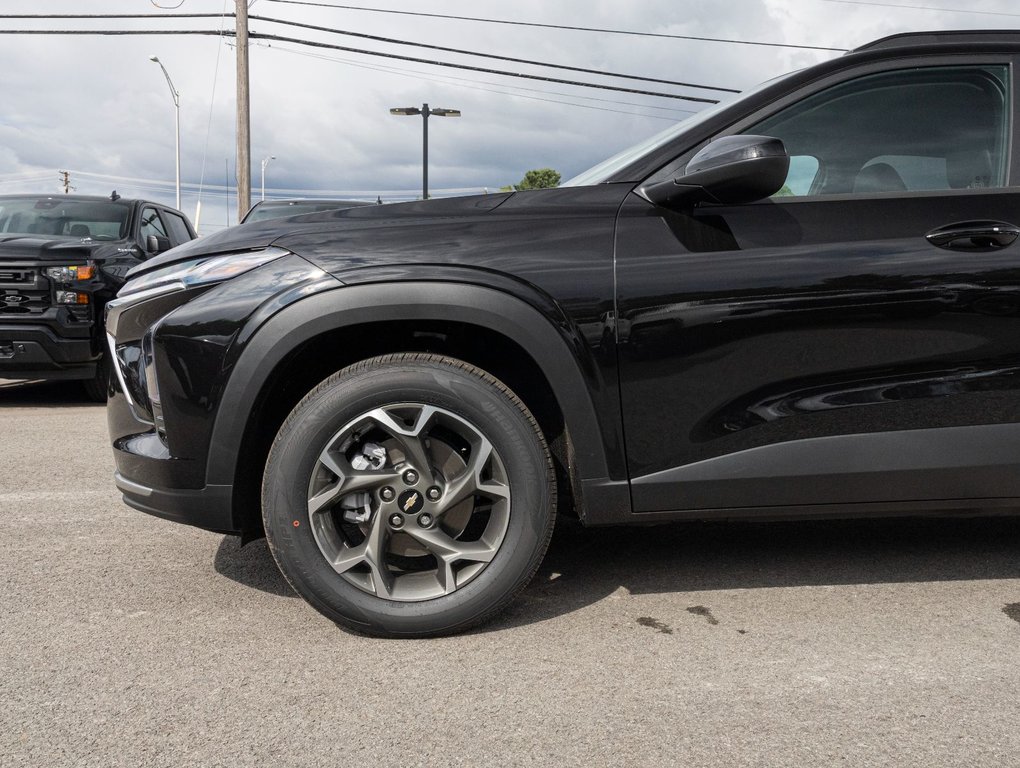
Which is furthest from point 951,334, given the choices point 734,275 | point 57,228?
point 57,228

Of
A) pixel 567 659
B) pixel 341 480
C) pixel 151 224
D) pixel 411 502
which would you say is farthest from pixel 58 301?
pixel 567 659

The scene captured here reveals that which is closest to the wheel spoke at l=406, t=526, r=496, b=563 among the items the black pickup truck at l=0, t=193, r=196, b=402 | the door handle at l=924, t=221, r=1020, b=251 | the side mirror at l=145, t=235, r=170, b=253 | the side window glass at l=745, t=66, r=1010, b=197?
the side window glass at l=745, t=66, r=1010, b=197

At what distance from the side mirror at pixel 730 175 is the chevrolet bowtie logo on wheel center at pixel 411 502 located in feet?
3.54

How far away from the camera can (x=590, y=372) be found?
2.52 metres

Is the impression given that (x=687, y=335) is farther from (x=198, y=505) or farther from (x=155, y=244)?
(x=155, y=244)

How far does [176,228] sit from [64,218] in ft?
4.79

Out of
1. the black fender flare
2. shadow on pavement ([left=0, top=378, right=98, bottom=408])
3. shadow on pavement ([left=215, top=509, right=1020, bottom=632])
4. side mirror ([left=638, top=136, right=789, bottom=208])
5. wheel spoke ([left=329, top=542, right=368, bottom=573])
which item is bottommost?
shadow on pavement ([left=215, top=509, right=1020, bottom=632])

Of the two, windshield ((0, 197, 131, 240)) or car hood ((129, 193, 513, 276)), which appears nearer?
car hood ((129, 193, 513, 276))

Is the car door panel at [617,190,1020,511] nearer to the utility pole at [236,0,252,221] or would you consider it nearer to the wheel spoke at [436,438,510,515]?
the wheel spoke at [436,438,510,515]

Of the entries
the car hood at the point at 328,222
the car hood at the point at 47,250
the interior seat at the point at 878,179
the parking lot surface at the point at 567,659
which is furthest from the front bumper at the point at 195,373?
the car hood at the point at 47,250

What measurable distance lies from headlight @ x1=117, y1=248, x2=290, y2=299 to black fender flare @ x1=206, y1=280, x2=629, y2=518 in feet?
0.62

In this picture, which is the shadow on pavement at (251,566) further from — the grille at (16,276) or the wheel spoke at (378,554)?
the grille at (16,276)

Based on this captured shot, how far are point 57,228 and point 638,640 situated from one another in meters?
7.13

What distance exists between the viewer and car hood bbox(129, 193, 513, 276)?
263cm
